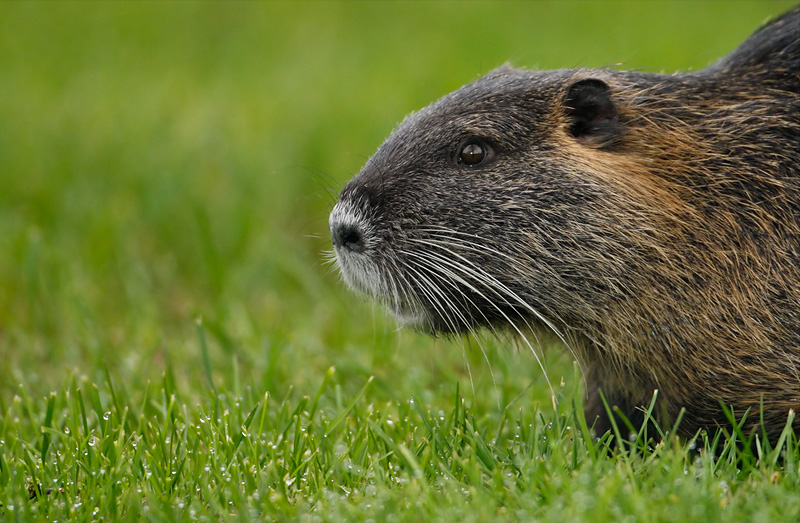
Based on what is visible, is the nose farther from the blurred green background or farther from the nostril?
the blurred green background

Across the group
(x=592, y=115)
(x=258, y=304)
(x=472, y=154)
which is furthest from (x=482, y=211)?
(x=258, y=304)

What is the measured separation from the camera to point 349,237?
3436 millimetres

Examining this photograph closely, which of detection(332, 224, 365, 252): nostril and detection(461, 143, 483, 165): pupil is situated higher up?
detection(461, 143, 483, 165): pupil

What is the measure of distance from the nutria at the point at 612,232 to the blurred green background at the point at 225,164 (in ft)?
1.82

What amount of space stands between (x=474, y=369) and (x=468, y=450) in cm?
189

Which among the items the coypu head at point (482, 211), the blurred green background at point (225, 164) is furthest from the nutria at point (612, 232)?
the blurred green background at point (225, 164)

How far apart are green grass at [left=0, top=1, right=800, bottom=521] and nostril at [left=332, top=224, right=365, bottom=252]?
57cm

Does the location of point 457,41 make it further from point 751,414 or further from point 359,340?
point 751,414

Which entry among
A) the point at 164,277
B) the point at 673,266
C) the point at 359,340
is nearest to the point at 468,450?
the point at 673,266

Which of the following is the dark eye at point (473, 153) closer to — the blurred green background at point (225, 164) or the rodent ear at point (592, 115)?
the rodent ear at point (592, 115)

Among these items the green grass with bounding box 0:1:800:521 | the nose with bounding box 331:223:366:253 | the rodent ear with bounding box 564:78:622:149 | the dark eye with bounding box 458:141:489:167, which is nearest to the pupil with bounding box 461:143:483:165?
the dark eye with bounding box 458:141:489:167

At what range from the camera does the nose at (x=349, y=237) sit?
341 centimetres

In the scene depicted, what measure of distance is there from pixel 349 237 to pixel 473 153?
56 cm

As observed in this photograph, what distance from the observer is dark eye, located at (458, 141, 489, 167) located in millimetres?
3484
